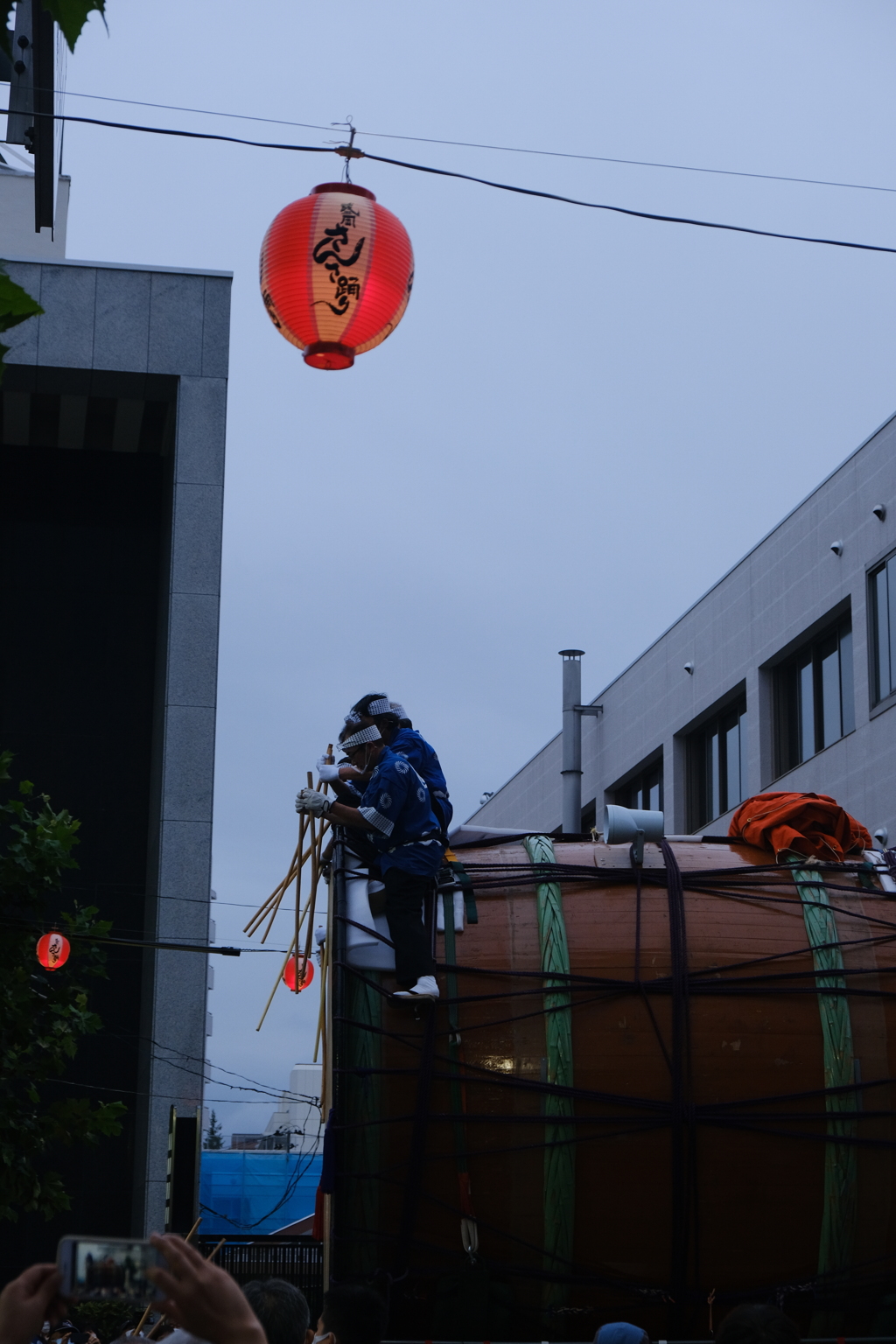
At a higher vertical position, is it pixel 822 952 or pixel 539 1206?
pixel 822 952

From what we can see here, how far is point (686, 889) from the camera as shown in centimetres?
593

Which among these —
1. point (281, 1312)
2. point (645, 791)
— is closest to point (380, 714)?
point (281, 1312)

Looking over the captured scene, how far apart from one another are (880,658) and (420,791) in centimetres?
1318

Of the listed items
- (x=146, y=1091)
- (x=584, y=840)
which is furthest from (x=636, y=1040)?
(x=146, y=1091)

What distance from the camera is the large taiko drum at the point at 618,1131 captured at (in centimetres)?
549

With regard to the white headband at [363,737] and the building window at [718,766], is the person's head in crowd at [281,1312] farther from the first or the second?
the building window at [718,766]

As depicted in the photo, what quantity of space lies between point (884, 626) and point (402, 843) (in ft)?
43.9

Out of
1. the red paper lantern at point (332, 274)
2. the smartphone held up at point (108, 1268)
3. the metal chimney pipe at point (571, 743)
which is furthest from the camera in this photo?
the metal chimney pipe at point (571, 743)

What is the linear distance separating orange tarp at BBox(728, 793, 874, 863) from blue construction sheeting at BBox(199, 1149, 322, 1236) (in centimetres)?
2112

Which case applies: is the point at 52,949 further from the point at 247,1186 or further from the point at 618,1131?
the point at 247,1186

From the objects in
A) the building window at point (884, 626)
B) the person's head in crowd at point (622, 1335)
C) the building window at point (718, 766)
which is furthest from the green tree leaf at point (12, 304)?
the building window at point (718, 766)

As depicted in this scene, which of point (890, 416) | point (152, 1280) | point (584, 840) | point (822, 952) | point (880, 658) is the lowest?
point (152, 1280)

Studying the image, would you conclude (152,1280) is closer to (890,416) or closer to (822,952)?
(822,952)

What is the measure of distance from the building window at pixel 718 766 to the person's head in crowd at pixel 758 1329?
1894 cm
